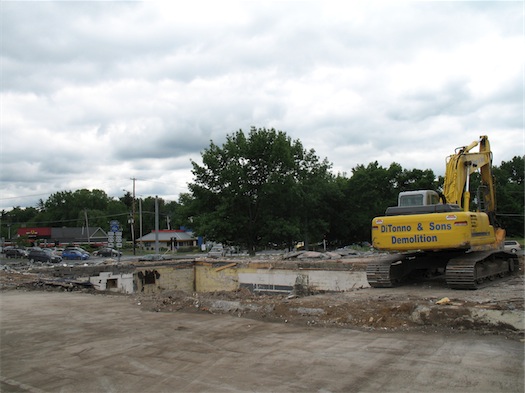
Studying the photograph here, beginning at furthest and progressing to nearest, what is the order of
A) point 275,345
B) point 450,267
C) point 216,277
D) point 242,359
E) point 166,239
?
point 166,239 < point 216,277 < point 450,267 < point 275,345 < point 242,359

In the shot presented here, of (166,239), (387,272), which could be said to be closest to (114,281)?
(387,272)

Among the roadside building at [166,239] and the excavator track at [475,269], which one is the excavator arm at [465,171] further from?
the roadside building at [166,239]

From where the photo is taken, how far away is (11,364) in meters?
6.93

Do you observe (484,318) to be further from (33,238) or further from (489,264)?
(33,238)

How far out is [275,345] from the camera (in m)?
7.54

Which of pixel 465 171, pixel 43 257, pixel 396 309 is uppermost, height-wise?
Answer: pixel 465 171

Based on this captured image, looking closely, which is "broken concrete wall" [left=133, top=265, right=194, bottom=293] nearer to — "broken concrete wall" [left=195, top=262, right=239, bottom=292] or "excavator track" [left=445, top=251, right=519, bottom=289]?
"broken concrete wall" [left=195, top=262, right=239, bottom=292]

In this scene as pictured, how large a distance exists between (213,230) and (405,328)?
1247 inches

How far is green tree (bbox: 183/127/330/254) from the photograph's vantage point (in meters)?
41.0

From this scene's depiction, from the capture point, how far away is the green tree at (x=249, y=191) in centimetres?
4097

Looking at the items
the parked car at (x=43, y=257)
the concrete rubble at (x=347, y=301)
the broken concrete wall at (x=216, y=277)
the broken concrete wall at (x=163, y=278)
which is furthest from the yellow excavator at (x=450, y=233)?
the parked car at (x=43, y=257)

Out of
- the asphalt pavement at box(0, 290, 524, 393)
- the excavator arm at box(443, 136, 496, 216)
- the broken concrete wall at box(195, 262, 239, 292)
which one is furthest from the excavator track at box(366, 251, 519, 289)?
the broken concrete wall at box(195, 262, 239, 292)

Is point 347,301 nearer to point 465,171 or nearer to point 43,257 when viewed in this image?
point 465,171

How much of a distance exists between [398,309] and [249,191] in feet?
109
